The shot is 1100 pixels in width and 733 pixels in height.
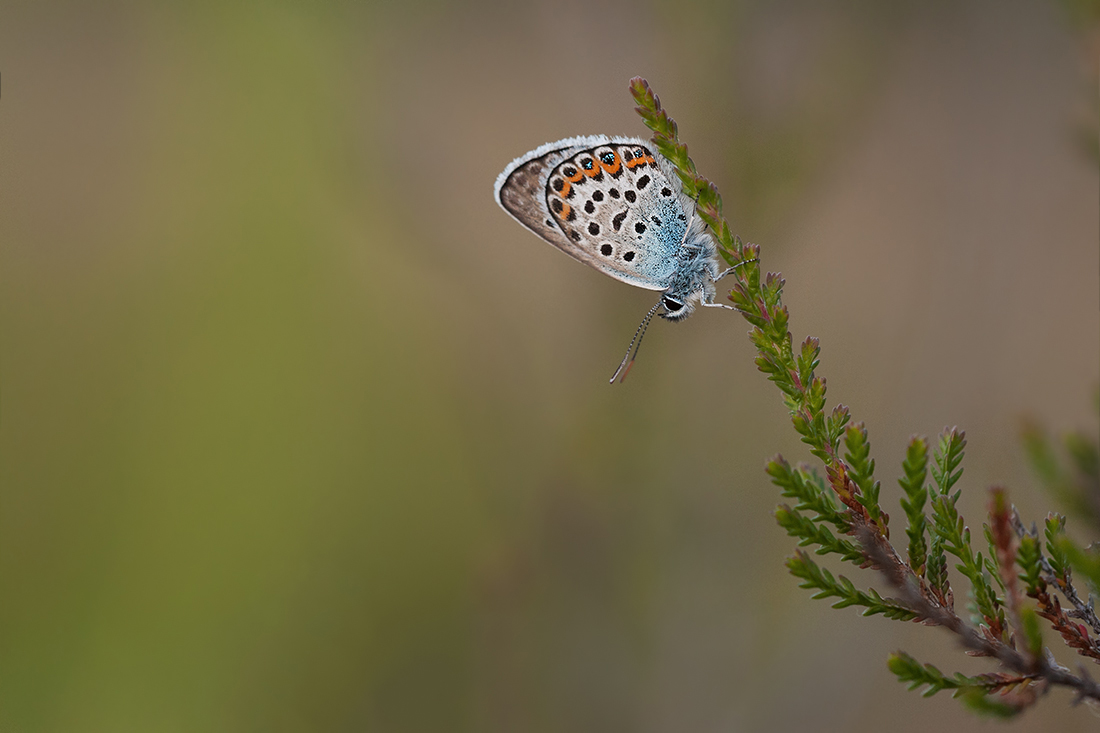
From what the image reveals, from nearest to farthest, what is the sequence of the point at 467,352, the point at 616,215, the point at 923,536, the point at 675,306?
1. the point at 923,536
2. the point at 616,215
3. the point at 675,306
4. the point at 467,352

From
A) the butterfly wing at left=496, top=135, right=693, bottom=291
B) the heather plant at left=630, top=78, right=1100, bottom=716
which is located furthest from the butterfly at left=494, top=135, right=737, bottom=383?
the heather plant at left=630, top=78, right=1100, bottom=716

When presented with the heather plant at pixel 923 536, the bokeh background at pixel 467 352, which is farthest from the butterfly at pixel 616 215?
the heather plant at pixel 923 536

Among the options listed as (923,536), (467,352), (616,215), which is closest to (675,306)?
(616,215)

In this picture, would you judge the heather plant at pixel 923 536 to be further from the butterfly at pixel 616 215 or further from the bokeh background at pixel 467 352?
the bokeh background at pixel 467 352

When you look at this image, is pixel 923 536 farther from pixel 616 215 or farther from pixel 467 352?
pixel 467 352

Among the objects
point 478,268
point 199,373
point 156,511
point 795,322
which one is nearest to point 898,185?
point 795,322

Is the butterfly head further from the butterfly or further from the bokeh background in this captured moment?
the bokeh background
